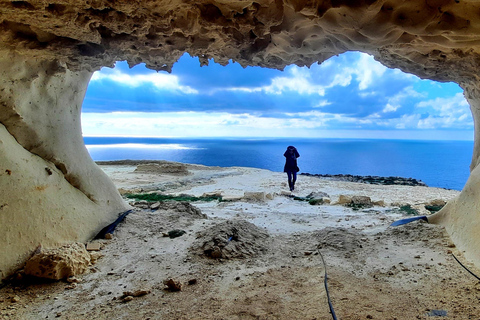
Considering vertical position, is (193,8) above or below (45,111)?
above

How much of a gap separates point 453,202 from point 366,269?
2004 mm

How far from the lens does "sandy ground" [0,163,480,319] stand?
224cm

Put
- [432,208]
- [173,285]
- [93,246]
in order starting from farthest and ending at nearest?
[432,208] → [93,246] → [173,285]

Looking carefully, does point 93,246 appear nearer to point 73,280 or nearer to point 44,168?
point 73,280

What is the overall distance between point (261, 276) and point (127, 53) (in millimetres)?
3244

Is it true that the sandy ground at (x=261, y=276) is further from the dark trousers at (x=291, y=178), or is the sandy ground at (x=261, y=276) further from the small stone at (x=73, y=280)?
the dark trousers at (x=291, y=178)

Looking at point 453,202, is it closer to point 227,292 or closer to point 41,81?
point 227,292

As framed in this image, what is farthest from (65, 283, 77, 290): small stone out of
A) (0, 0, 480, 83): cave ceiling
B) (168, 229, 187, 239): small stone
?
(0, 0, 480, 83): cave ceiling

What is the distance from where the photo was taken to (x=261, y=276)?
287 centimetres

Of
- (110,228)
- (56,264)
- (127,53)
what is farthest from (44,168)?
(127,53)

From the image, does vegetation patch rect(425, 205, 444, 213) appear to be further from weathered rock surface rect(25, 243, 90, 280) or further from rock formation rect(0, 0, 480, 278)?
weathered rock surface rect(25, 243, 90, 280)

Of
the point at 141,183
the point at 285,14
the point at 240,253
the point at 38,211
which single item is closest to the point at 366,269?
the point at 240,253

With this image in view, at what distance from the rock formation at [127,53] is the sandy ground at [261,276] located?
1.69ft

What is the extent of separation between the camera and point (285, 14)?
2.85 meters
